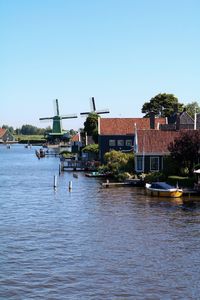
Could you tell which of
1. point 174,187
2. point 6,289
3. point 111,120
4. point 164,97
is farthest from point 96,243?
point 164,97

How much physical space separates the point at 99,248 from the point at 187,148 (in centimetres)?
3101

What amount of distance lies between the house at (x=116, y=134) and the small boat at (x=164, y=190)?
36547 millimetres

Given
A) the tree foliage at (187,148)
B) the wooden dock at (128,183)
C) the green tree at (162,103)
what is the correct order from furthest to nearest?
the green tree at (162,103) → the wooden dock at (128,183) → the tree foliage at (187,148)

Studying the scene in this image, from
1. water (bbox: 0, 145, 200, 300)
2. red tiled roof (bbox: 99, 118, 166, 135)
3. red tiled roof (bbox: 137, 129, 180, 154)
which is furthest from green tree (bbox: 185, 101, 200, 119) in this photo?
water (bbox: 0, 145, 200, 300)

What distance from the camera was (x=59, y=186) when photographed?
232ft

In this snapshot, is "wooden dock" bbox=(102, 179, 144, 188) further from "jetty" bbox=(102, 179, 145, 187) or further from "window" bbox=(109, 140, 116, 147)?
"window" bbox=(109, 140, 116, 147)

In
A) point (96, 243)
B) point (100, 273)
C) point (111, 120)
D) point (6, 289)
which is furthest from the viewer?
point (111, 120)

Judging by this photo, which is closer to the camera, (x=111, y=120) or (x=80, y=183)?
(x=80, y=183)

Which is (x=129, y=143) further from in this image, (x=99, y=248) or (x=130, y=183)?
(x=99, y=248)

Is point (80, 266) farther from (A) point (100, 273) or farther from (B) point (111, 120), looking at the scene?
(B) point (111, 120)

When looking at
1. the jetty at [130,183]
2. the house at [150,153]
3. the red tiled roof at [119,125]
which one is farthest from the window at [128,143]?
the jetty at [130,183]

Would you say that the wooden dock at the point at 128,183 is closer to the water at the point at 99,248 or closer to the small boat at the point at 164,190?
the small boat at the point at 164,190

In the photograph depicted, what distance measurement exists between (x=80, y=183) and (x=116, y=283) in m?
46.1

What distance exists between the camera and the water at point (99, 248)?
27.4 m
